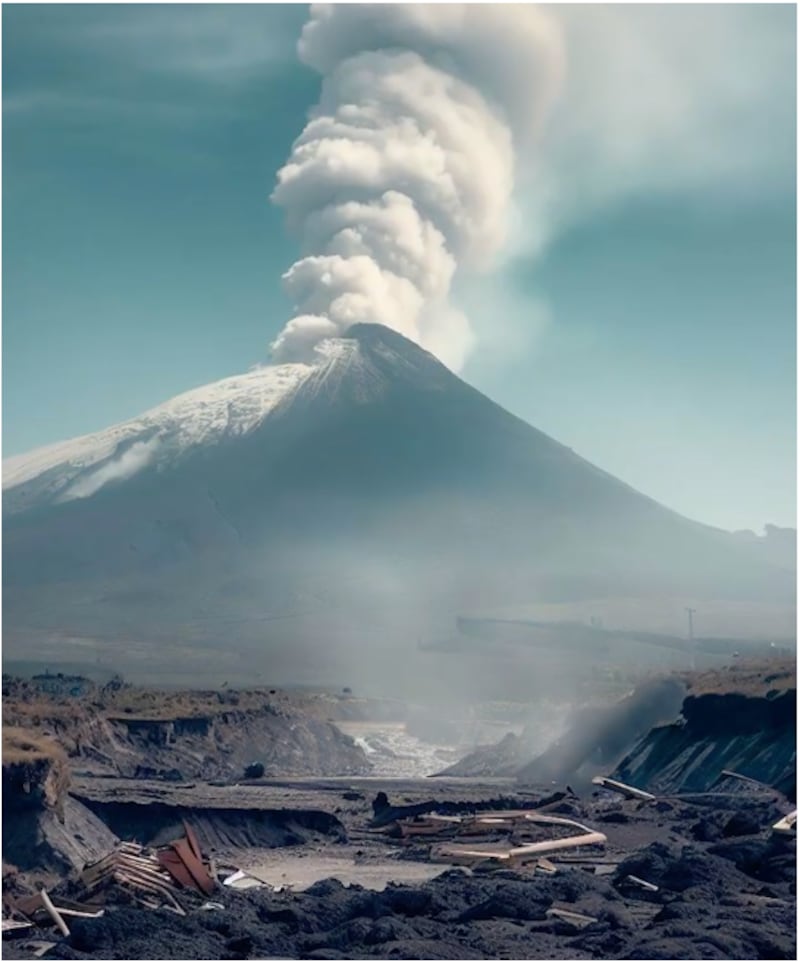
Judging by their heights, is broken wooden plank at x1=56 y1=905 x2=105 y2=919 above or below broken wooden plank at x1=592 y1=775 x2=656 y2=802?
below

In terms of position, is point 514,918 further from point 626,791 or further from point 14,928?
point 626,791

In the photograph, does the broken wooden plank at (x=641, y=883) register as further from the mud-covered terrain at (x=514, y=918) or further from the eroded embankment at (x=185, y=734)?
the eroded embankment at (x=185, y=734)

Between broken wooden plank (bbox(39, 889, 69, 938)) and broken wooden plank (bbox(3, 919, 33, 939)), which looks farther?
broken wooden plank (bbox(3, 919, 33, 939))

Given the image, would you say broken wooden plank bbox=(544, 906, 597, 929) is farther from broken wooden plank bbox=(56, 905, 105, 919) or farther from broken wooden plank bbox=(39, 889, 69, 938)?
broken wooden plank bbox=(39, 889, 69, 938)

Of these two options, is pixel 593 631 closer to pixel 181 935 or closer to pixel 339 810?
pixel 339 810

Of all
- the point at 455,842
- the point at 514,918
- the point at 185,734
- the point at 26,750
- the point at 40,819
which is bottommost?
the point at 455,842

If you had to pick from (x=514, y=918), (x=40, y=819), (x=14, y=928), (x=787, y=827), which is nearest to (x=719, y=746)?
(x=787, y=827)

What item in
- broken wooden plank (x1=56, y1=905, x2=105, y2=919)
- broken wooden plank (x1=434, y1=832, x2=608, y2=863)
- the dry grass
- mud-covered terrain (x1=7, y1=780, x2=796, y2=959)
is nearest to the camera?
mud-covered terrain (x1=7, y1=780, x2=796, y2=959)

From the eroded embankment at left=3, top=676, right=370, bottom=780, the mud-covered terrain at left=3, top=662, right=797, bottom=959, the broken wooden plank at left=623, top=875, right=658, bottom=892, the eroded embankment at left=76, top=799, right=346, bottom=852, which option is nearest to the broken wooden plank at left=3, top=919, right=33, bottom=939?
the mud-covered terrain at left=3, top=662, right=797, bottom=959
